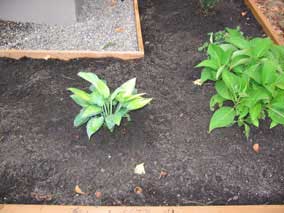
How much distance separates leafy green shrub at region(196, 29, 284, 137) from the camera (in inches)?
69.7

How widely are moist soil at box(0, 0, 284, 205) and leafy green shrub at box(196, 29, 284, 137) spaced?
128 mm

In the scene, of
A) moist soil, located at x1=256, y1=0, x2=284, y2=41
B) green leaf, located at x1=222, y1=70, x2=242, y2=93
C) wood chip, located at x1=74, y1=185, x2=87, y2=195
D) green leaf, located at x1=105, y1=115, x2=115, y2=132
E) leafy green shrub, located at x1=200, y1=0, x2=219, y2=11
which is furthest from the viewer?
moist soil, located at x1=256, y1=0, x2=284, y2=41

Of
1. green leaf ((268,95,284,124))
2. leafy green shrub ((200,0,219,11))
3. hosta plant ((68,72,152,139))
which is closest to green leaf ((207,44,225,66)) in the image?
green leaf ((268,95,284,124))

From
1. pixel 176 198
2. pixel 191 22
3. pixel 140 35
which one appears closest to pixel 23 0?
pixel 140 35

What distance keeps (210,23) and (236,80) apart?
122 cm

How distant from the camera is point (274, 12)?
10.7 ft

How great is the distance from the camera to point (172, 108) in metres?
2.05

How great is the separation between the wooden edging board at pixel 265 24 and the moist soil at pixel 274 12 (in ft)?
0.61

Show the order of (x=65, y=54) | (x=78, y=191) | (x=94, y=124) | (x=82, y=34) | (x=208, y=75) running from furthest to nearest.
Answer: (x=82, y=34), (x=65, y=54), (x=208, y=75), (x=94, y=124), (x=78, y=191)

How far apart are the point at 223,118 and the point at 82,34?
1543mm

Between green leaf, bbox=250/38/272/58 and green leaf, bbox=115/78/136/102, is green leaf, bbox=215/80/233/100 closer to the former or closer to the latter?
green leaf, bbox=250/38/272/58

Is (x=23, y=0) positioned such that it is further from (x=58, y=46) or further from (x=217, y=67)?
(x=217, y=67)

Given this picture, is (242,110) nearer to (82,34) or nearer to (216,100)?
(216,100)

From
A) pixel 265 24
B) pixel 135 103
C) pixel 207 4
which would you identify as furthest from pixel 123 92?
pixel 265 24
